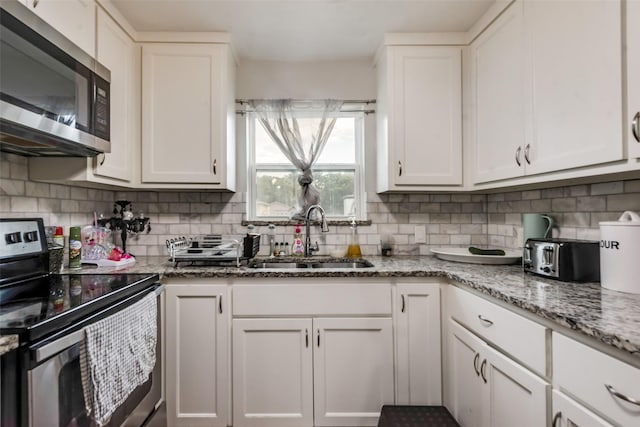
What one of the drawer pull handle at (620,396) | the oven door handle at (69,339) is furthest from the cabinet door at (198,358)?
the drawer pull handle at (620,396)

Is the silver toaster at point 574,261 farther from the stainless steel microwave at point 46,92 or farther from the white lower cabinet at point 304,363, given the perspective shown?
the stainless steel microwave at point 46,92

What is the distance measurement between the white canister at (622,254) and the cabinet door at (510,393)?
466 mm

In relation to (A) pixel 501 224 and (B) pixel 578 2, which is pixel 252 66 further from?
(A) pixel 501 224

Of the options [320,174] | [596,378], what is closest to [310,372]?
[596,378]

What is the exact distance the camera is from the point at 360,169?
2.47 metres

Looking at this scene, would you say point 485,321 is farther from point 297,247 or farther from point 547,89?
point 297,247

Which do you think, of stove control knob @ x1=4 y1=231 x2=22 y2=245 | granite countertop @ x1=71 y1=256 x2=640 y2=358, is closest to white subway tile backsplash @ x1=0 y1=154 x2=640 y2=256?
granite countertop @ x1=71 y1=256 x2=640 y2=358

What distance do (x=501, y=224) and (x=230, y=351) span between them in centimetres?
186

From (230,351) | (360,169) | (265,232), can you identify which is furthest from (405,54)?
(230,351)

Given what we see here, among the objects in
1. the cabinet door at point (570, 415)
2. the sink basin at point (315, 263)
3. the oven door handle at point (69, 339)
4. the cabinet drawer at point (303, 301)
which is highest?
the sink basin at point (315, 263)

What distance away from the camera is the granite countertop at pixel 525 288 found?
83 cm

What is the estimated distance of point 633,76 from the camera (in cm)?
104

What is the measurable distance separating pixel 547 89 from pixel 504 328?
101 centimetres

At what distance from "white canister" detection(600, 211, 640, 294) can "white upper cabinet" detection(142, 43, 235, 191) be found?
6.15ft
